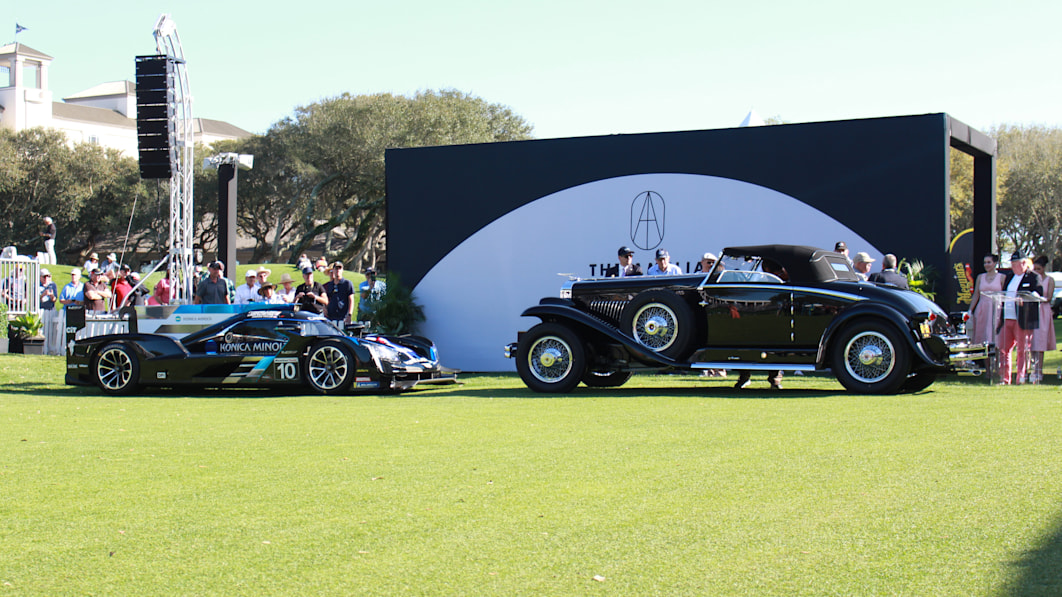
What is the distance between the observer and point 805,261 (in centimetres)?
1114

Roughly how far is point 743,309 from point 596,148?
611cm

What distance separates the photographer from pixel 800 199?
1522 centimetres

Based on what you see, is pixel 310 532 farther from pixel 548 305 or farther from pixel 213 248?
pixel 213 248

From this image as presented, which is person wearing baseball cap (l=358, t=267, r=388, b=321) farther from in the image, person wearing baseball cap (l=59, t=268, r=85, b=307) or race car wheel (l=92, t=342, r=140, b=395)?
person wearing baseball cap (l=59, t=268, r=85, b=307)

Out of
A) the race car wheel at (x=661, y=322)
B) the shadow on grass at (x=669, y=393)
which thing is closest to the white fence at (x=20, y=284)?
the shadow on grass at (x=669, y=393)

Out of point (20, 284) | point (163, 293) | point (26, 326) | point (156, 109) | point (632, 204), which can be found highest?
point (156, 109)

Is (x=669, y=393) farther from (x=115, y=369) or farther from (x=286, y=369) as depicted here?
(x=115, y=369)

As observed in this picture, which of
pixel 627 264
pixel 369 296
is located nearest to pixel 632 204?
pixel 627 264

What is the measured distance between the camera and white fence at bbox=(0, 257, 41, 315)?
2050 cm

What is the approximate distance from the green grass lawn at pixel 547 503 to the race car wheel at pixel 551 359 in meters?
2.59

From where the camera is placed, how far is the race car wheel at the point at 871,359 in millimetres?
10219

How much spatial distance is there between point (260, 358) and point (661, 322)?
16.0 feet

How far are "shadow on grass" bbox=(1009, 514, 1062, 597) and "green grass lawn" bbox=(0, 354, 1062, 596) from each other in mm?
13

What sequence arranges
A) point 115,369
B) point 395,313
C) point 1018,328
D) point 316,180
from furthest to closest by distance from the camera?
point 316,180 → point 395,313 → point 115,369 → point 1018,328
